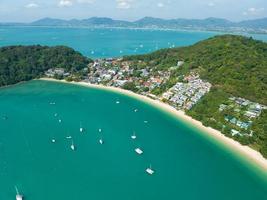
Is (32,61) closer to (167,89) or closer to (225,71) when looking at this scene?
(167,89)

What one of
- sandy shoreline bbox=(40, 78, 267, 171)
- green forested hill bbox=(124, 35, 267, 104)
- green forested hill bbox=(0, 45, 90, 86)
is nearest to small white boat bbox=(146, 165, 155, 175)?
sandy shoreline bbox=(40, 78, 267, 171)

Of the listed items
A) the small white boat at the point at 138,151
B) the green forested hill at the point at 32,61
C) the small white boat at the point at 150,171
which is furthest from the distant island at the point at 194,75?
the small white boat at the point at 150,171

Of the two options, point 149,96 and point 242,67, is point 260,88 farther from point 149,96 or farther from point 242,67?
point 149,96

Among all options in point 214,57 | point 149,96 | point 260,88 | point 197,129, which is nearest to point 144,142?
point 197,129

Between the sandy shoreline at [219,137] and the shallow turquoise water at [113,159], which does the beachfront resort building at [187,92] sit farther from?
the shallow turquoise water at [113,159]

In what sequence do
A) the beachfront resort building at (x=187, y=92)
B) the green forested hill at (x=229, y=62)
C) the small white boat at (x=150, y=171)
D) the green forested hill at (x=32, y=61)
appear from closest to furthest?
the small white boat at (x=150, y=171)
the beachfront resort building at (x=187, y=92)
the green forested hill at (x=229, y=62)
the green forested hill at (x=32, y=61)

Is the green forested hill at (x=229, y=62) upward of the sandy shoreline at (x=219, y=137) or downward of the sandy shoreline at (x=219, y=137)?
upward
